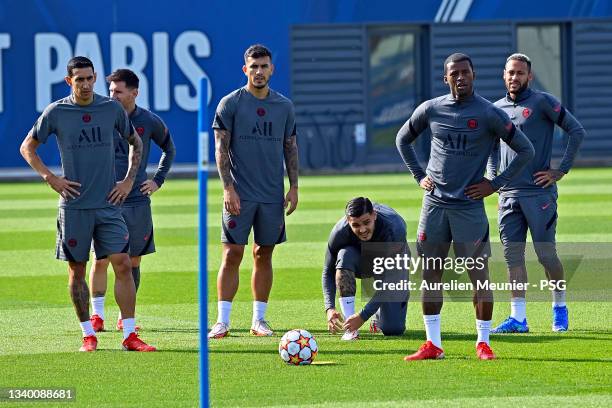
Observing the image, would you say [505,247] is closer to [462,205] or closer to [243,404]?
[462,205]

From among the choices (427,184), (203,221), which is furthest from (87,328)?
(203,221)

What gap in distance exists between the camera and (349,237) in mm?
10375

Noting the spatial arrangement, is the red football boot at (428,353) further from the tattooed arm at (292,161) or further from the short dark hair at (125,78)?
the short dark hair at (125,78)

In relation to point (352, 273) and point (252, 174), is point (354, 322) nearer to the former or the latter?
point (352, 273)

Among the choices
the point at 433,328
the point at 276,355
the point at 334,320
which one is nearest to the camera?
the point at 433,328

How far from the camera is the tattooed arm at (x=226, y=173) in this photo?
10328mm

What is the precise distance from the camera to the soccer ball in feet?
29.2

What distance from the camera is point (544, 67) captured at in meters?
37.2

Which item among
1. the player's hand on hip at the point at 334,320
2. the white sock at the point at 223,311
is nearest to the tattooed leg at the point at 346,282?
the player's hand on hip at the point at 334,320

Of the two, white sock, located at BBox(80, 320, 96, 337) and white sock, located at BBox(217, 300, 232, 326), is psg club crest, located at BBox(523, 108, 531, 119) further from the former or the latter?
white sock, located at BBox(80, 320, 96, 337)

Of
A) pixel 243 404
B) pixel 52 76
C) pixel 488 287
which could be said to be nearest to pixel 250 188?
pixel 488 287

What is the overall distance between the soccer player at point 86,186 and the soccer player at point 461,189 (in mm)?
2148

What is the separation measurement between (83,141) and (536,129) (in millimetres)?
3603

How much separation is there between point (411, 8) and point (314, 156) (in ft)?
16.0
